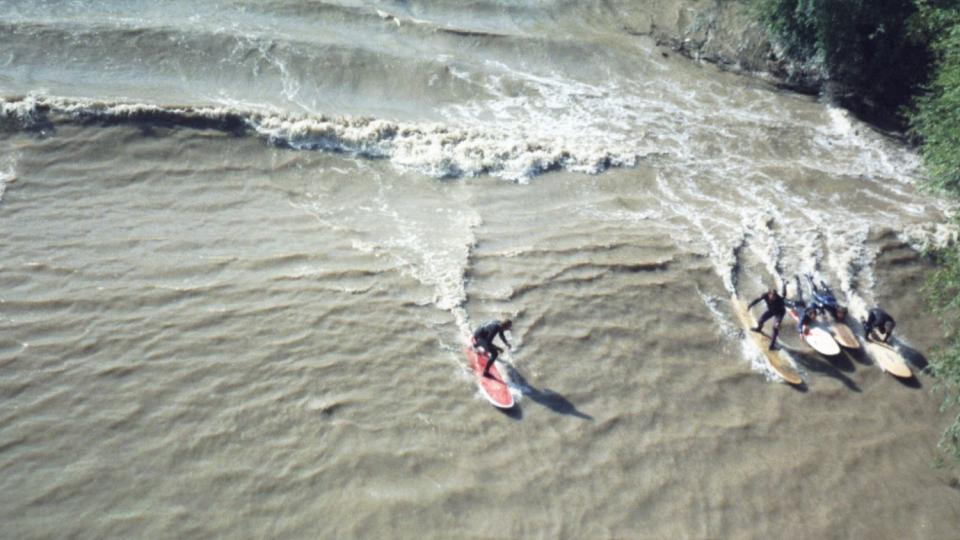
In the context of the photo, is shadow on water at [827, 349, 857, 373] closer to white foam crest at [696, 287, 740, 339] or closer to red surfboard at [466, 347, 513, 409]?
white foam crest at [696, 287, 740, 339]

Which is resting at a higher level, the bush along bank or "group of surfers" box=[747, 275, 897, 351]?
the bush along bank

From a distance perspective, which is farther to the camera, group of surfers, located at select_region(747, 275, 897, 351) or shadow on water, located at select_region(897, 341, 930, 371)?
shadow on water, located at select_region(897, 341, 930, 371)

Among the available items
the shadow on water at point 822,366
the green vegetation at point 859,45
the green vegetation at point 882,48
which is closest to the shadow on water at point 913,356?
the shadow on water at point 822,366

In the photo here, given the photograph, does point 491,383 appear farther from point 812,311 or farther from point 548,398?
point 812,311

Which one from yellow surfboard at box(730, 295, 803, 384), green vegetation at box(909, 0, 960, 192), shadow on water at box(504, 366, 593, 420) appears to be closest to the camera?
shadow on water at box(504, 366, 593, 420)

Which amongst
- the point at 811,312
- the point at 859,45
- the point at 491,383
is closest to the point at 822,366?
the point at 811,312

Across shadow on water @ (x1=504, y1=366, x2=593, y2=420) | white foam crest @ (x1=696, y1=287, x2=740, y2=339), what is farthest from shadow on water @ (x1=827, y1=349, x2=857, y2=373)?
shadow on water @ (x1=504, y1=366, x2=593, y2=420)

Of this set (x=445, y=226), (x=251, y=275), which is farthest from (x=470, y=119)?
(x=251, y=275)
